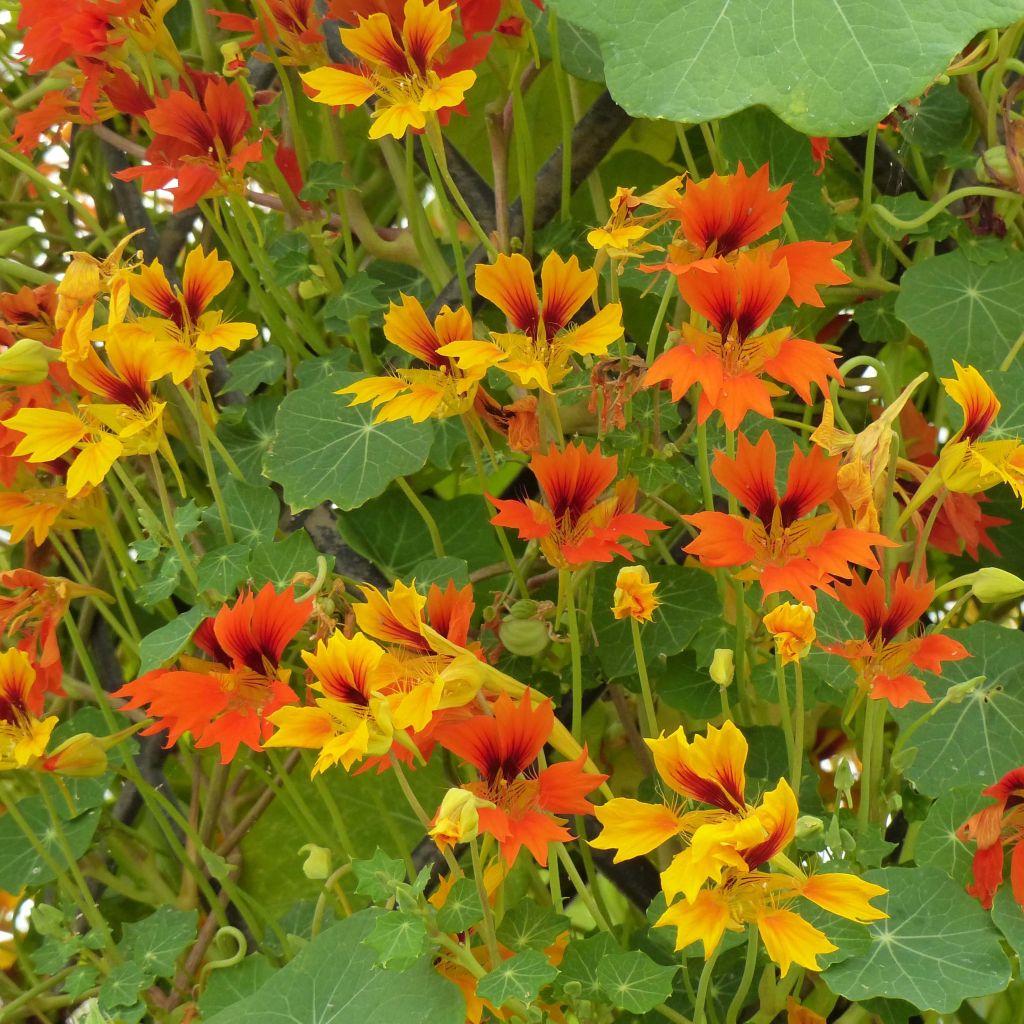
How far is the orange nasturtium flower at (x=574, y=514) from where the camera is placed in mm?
747

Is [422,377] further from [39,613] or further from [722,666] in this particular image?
[39,613]

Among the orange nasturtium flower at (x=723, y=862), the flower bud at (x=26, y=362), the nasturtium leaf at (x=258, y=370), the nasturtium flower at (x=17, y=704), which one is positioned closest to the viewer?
the orange nasturtium flower at (x=723, y=862)

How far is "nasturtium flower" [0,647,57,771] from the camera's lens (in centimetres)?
90

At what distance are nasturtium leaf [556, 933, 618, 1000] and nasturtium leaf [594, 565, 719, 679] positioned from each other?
0.19 metres

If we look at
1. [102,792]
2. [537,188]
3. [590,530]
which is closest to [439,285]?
[537,188]

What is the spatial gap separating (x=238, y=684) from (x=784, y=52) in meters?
0.47

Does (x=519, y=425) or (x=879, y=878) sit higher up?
(x=519, y=425)

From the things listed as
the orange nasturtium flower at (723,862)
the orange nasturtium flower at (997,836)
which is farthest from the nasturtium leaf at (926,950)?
the orange nasturtium flower at (723,862)

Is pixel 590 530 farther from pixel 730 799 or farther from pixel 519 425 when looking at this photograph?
pixel 730 799

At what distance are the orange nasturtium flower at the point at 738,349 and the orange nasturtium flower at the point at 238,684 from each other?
0.87ft

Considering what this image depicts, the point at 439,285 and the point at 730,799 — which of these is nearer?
the point at 730,799

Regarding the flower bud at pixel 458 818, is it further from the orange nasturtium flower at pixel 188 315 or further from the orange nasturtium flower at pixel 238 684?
the orange nasturtium flower at pixel 188 315

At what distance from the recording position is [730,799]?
620 millimetres

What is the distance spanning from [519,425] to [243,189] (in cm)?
29
